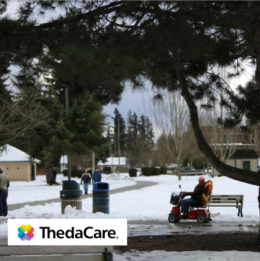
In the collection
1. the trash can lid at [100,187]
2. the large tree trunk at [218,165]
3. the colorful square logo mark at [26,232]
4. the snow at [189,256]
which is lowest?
the snow at [189,256]

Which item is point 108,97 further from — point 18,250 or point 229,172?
point 18,250

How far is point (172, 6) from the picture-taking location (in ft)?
21.5

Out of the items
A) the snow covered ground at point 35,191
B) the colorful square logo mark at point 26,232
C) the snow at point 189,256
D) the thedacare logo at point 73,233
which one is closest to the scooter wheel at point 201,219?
the snow at point 189,256

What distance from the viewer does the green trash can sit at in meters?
12.2

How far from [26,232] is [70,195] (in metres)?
7.60

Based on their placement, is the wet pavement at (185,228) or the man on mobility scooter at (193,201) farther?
the man on mobility scooter at (193,201)

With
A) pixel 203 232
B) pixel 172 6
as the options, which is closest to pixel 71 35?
pixel 172 6

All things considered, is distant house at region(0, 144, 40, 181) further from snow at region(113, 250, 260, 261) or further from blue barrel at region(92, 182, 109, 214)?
snow at region(113, 250, 260, 261)

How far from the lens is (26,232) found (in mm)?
4730

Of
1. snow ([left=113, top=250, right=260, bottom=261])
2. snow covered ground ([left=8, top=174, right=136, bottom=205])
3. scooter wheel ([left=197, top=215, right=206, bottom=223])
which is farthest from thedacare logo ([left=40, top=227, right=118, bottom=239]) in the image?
snow covered ground ([left=8, top=174, right=136, bottom=205])

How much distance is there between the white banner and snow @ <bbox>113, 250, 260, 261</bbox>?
171cm

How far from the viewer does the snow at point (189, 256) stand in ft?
19.6

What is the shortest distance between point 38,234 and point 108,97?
4.68 m

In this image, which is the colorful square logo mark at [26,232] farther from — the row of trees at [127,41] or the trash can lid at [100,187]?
the trash can lid at [100,187]
